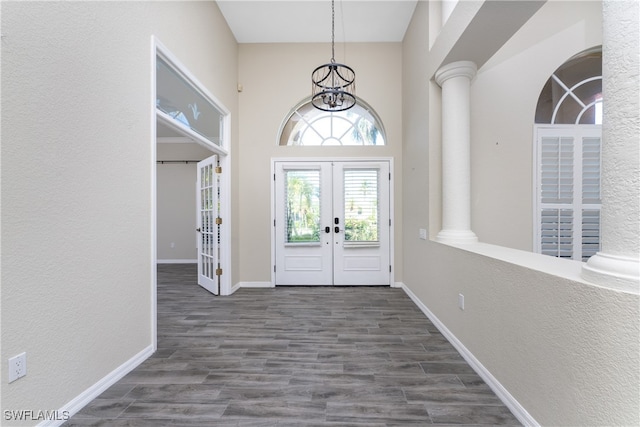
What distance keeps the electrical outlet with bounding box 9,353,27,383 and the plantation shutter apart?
4791mm

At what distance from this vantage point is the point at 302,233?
15.2 ft

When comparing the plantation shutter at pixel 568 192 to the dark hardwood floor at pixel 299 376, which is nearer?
the dark hardwood floor at pixel 299 376

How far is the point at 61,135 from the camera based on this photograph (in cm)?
161

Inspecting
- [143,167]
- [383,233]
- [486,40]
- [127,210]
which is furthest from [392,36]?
[127,210]

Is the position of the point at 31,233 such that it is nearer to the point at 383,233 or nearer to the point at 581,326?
the point at 581,326

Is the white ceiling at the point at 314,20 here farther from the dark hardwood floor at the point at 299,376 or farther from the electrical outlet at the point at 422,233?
the dark hardwood floor at the point at 299,376

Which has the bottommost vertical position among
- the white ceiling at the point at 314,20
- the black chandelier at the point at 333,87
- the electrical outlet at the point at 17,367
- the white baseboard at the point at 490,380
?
the white baseboard at the point at 490,380

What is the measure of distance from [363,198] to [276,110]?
198 cm

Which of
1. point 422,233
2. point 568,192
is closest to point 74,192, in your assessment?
point 422,233

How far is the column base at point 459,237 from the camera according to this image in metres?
2.77

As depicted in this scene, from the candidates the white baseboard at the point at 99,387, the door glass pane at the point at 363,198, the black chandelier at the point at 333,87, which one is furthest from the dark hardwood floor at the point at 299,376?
the black chandelier at the point at 333,87

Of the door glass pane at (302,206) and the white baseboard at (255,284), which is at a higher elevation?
the door glass pane at (302,206)

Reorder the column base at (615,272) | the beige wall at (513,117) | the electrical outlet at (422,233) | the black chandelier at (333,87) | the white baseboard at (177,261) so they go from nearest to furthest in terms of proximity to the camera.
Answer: the column base at (615,272) → the black chandelier at (333,87) → the electrical outlet at (422,233) → the beige wall at (513,117) → the white baseboard at (177,261)

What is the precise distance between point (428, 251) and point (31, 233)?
11.0 feet
